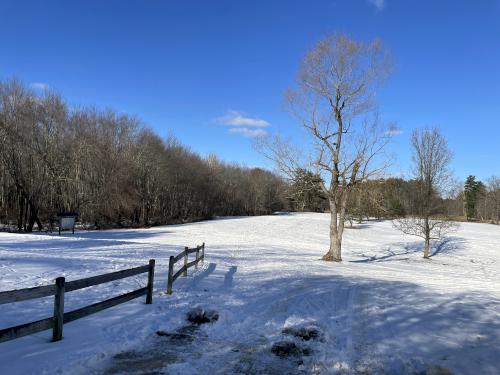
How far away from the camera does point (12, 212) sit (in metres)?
36.1

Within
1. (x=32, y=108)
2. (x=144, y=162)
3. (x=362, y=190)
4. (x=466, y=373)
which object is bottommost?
(x=466, y=373)

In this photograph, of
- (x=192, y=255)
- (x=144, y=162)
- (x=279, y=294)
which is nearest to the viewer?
(x=279, y=294)

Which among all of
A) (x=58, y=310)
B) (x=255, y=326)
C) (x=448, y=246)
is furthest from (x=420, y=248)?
(x=58, y=310)

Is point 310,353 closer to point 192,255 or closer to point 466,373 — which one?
point 466,373

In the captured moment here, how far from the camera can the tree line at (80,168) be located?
34.0m

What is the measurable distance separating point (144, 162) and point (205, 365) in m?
44.8

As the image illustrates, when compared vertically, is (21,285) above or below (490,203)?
below

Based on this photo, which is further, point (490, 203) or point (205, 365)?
point (490, 203)

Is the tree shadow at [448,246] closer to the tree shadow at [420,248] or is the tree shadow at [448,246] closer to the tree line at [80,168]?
the tree shadow at [420,248]

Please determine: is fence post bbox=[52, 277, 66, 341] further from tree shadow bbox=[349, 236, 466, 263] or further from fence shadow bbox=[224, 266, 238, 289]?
tree shadow bbox=[349, 236, 466, 263]

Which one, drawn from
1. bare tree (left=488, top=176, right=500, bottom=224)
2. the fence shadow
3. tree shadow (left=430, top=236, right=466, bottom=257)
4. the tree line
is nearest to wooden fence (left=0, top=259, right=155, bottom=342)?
the fence shadow

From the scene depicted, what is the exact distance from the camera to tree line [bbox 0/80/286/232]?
111ft

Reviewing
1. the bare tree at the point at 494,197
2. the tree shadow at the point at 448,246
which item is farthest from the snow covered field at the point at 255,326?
the bare tree at the point at 494,197

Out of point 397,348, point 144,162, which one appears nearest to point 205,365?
point 397,348
